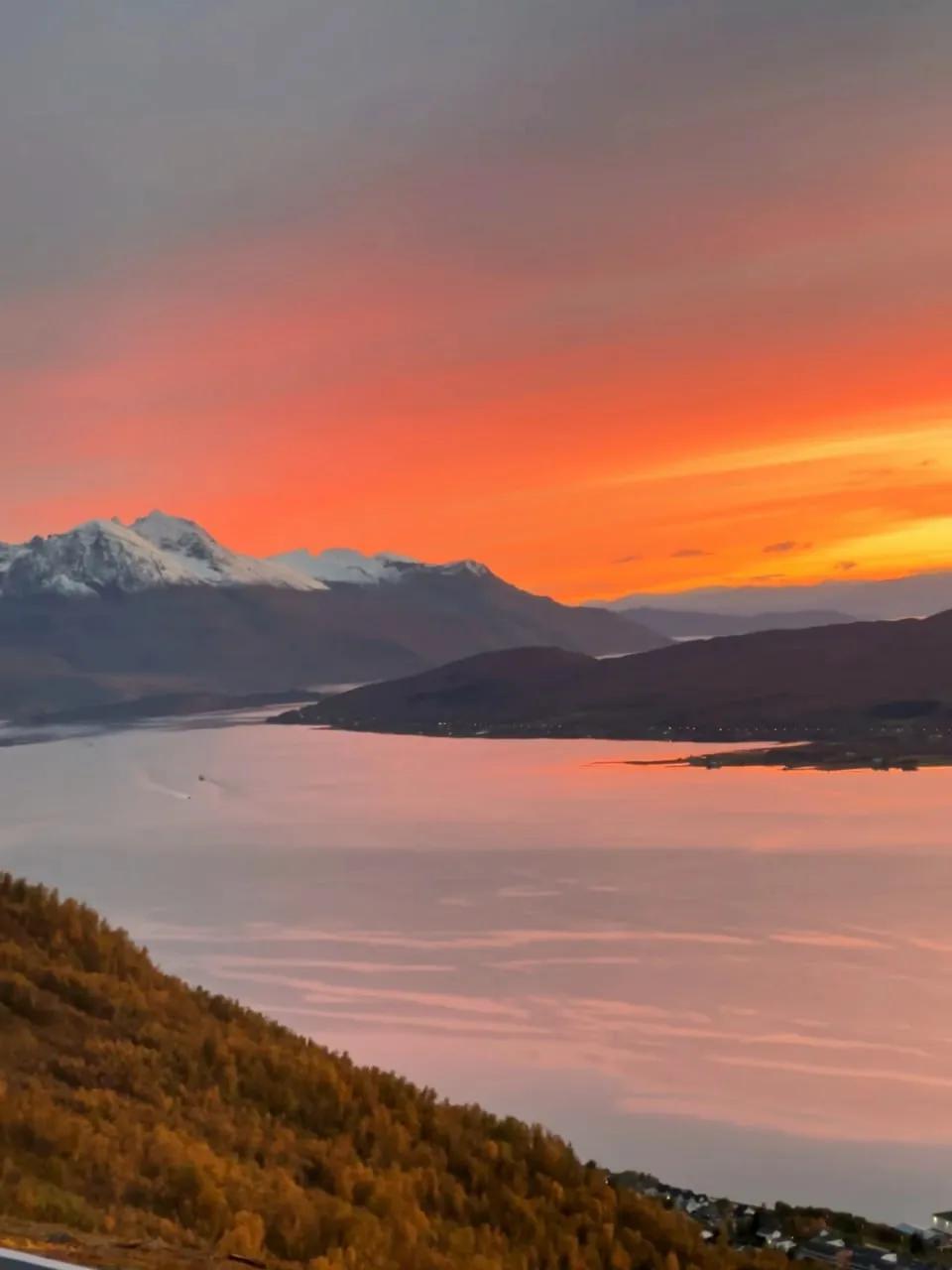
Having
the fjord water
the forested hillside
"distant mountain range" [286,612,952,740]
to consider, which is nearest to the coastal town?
the fjord water

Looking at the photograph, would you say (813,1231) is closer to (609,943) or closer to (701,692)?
(609,943)

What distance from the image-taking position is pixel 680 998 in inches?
843

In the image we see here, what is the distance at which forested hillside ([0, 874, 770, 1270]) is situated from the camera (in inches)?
246

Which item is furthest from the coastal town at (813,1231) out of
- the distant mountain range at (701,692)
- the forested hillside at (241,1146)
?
the distant mountain range at (701,692)

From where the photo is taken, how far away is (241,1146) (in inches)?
302

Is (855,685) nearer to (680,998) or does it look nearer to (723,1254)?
(680,998)

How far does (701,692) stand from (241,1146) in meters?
92.7

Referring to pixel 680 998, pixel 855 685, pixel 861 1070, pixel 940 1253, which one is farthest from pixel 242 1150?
pixel 855 685

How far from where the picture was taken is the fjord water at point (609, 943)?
53.4ft

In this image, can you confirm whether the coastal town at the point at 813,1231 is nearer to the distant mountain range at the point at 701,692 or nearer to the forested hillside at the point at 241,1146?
the forested hillside at the point at 241,1146

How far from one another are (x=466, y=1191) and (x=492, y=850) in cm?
2913

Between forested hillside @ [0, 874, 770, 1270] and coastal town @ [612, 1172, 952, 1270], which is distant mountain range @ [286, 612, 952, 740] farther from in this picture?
forested hillside @ [0, 874, 770, 1270]

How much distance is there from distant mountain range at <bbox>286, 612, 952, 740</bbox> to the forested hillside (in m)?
72.3

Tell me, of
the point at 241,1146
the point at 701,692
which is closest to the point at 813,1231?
the point at 241,1146
